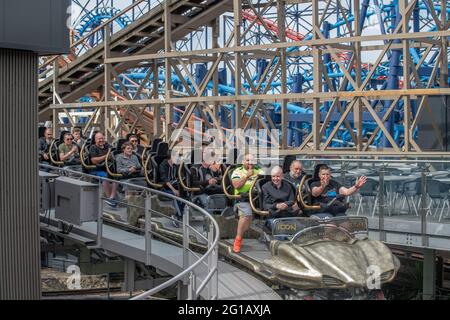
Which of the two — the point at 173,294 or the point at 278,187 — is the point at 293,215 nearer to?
the point at 278,187

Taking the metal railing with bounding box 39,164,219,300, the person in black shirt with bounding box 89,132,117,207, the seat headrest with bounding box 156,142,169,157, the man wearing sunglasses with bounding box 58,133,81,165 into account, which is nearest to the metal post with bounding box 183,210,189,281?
the metal railing with bounding box 39,164,219,300

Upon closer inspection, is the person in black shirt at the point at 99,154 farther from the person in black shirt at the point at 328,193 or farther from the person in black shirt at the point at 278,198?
the person in black shirt at the point at 328,193

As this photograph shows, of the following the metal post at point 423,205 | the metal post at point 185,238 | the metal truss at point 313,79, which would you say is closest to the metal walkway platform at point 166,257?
the metal post at point 185,238

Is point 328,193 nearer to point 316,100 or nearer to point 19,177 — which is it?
point 19,177

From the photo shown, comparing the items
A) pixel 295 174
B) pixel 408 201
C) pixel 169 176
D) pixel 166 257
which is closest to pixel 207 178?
pixel 169 176

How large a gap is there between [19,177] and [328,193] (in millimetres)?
4046

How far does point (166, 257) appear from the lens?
1054 centimetres

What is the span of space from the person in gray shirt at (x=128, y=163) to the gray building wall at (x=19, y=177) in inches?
158

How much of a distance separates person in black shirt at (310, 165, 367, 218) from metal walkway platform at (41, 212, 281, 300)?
1740mm

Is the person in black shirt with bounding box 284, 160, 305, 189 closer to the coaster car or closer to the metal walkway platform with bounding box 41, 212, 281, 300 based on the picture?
the coaster car

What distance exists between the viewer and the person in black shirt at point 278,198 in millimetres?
10031

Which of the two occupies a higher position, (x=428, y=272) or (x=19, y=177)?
(x=19, y=177)

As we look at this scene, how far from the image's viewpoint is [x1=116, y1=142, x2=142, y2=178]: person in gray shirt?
13.0 metres
